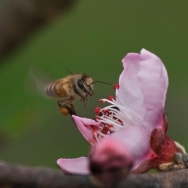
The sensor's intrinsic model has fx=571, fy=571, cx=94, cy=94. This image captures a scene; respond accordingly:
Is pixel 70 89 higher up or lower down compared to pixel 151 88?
higher up

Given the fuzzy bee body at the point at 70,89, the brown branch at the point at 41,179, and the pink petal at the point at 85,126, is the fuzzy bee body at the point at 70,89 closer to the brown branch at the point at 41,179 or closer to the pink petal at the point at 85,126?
the pink petal at the point at 85,126

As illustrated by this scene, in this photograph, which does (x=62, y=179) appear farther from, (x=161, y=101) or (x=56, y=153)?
(x=56, y=153)

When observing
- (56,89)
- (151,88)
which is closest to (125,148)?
(151,88)

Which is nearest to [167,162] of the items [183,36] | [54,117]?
[54,117]

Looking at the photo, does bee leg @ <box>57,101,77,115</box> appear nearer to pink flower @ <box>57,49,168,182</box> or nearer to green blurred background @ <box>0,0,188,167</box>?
pink flower @ <box>57,49,168,182</box>

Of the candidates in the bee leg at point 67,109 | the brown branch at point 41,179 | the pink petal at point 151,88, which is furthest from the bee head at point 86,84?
the brown branch at point 41,179

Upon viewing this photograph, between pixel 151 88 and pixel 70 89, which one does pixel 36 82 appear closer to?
pixel 70 89

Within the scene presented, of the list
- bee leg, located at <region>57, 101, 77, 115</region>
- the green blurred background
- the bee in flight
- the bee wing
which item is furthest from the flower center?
the green blurred background
